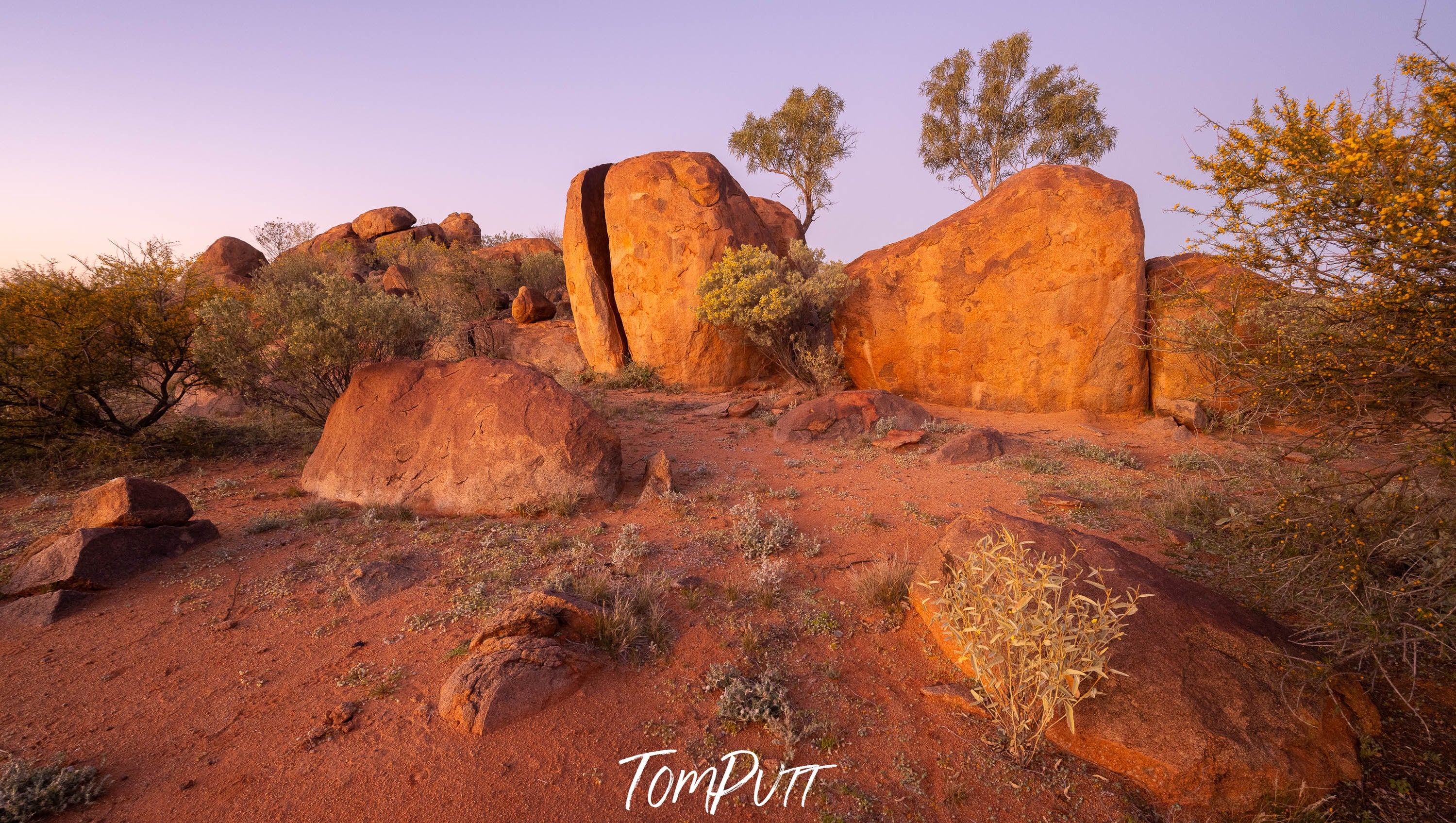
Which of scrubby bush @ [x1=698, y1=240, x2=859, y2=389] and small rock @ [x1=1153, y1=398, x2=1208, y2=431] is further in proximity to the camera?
scrubby bush @ [x1=698, y1=240, x2=859, y2=389]

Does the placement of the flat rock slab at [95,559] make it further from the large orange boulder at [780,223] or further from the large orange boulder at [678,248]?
the large orange boulder at [780,223]

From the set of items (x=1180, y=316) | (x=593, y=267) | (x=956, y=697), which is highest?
(x=593, y=267)

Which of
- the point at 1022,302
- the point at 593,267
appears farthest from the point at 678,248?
the point at 1022,302

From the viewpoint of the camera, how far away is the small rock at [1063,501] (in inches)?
238

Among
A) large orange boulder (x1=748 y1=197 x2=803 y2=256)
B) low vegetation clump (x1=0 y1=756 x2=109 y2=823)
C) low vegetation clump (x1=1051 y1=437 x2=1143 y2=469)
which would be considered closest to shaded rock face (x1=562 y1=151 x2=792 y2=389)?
large orange boulder (x1=748 y1=197 x2=803 y2=256)

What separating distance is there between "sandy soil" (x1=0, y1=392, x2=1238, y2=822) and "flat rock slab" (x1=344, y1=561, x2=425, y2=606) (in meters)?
0.09

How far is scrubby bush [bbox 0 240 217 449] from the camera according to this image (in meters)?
7.17

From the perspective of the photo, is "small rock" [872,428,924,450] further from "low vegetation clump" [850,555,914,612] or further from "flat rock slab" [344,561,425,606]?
"flat rock slab" [344,561,425,606]

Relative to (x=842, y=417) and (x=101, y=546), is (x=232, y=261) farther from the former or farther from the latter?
(x=842, y=417)

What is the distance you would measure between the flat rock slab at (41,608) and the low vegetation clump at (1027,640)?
5.92m

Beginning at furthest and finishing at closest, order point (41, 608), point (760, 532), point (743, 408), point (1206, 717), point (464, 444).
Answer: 1. point (743, 408)
2. point (464, 444)
3. point (760, 532)
4. point (41, 608)
5. point (1206, 717)

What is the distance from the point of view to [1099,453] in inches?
315

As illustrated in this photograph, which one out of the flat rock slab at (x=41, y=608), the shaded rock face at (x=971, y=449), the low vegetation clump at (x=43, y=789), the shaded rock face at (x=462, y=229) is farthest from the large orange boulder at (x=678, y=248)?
the shaded rock face at (x=462, y=229)

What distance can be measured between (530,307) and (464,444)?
13673mm
